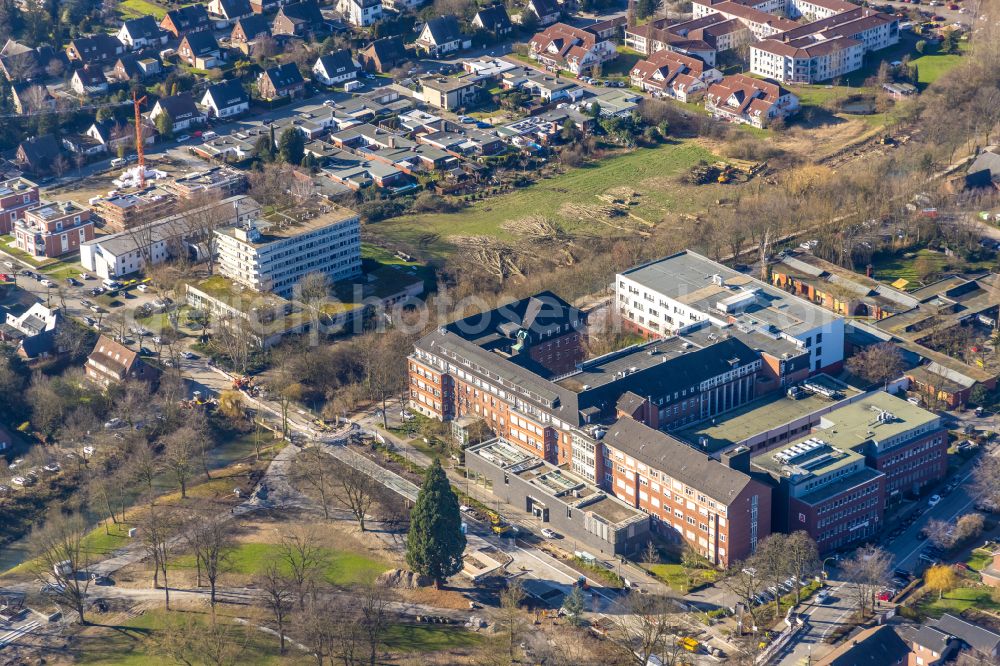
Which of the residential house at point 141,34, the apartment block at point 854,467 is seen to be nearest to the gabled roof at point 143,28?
the residential house at point 141,34

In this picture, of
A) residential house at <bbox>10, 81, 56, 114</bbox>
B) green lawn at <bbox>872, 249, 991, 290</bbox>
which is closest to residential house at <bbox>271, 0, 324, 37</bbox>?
residential house at <bbox>10, 81, 56, 114</bbox>

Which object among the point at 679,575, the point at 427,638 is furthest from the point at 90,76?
the point at 679,575

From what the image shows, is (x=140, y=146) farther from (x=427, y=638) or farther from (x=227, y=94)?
(x=427, y=638)

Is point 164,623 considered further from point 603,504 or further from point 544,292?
point 544,292

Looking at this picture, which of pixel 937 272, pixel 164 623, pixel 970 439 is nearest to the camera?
pixel 164 623

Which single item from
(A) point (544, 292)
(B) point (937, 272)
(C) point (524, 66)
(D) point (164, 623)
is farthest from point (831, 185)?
(D) point (164, 623)

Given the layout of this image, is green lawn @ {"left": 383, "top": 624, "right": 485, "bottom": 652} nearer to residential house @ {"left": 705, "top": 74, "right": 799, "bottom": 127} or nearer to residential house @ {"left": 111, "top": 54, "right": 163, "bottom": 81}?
residential house @ {"left": 705, "top": 74, "right": 799, "bottom": 127}
